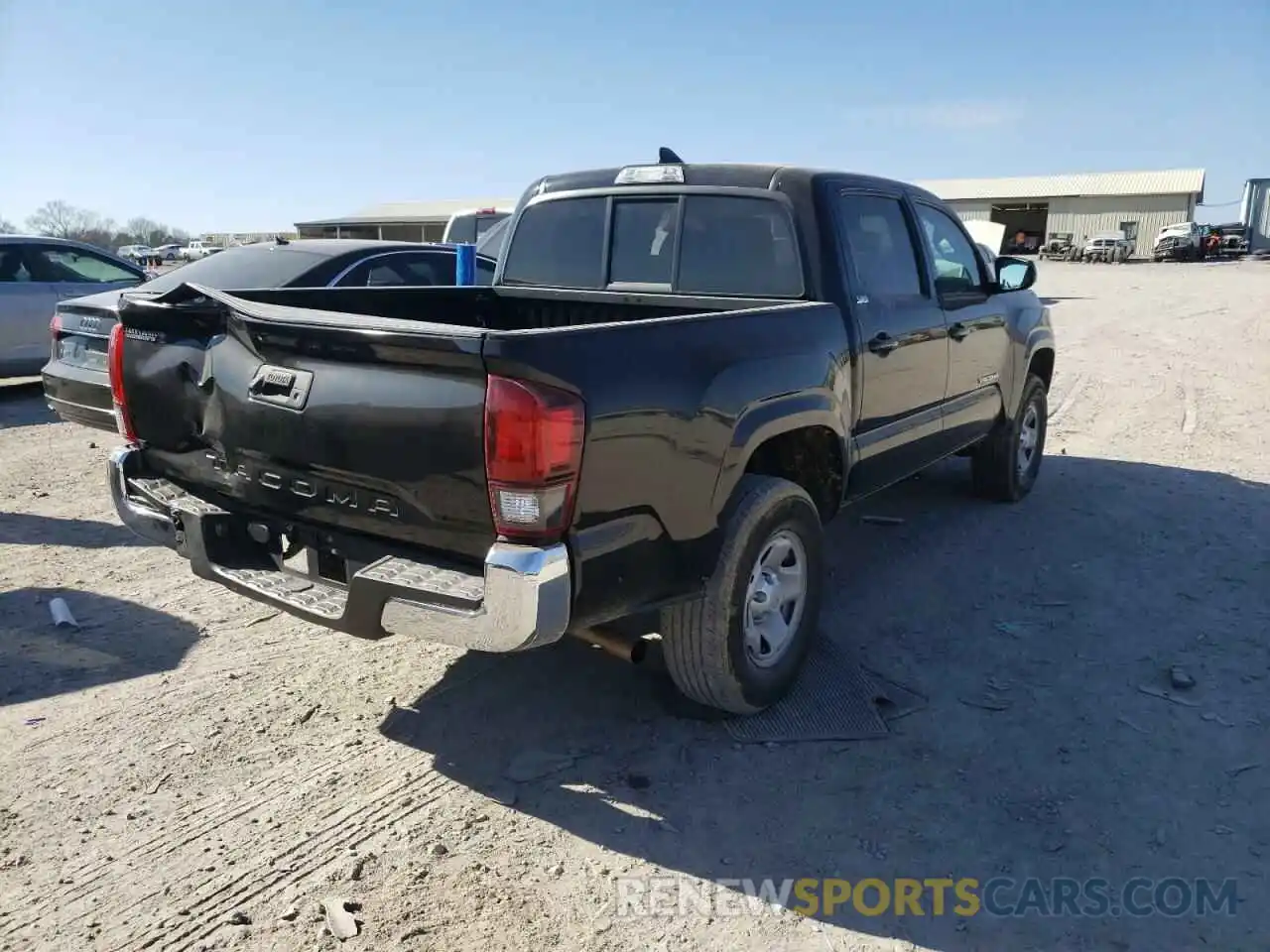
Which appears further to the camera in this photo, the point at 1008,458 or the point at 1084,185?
the point at 1084,185

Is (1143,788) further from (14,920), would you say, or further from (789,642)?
(14,920)

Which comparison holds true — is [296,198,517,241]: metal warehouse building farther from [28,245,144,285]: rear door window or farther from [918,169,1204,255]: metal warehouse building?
[28,245,144,285]: rear door window

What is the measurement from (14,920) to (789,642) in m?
2.67

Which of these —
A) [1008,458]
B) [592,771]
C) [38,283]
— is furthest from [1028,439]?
[38,283]

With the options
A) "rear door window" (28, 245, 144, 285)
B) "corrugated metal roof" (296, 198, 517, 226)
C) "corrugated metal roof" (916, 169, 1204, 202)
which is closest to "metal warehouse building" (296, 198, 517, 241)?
"corrugated metal roof" (296, 198, 517, 226)

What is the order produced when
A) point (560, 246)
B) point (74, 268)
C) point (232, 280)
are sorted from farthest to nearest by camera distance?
point (74, 268), point (232, 280), point (560, 246)

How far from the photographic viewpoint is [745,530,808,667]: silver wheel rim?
3582 mm

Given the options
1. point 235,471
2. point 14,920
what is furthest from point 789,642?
point 14,920

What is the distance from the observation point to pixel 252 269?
25.3 ft

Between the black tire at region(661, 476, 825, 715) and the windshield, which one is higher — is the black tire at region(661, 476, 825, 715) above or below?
below

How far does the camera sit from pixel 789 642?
3.77 m

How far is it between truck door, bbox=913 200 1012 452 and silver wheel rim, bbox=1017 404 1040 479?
617 mm

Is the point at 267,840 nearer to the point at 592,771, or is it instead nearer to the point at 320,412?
the point at 592,771

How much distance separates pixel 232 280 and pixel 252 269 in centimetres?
19
